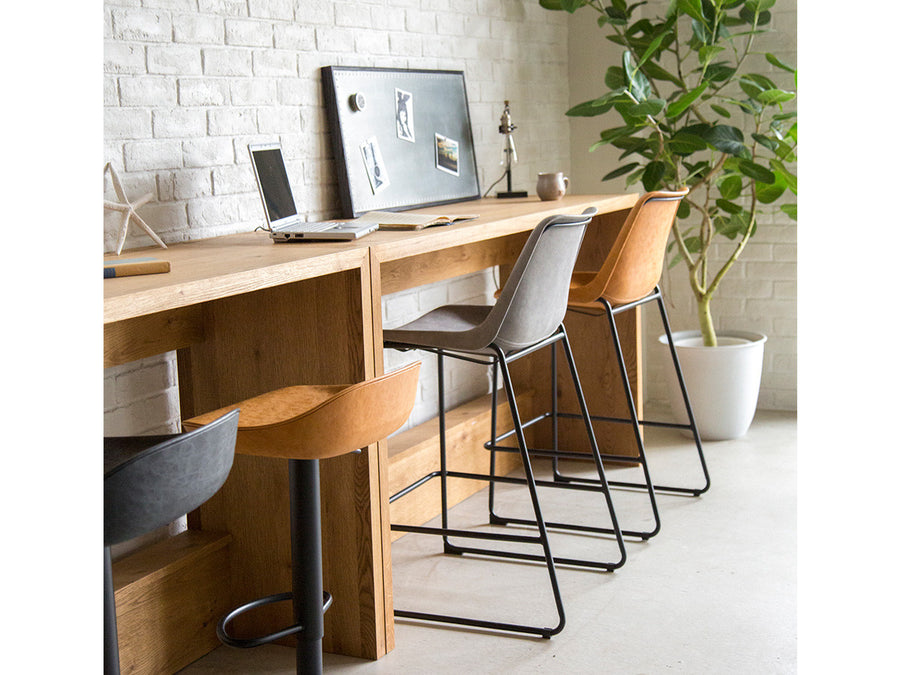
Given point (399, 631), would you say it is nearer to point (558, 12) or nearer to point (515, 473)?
point (515, 473)

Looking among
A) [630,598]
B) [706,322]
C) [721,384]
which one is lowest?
[630,598]

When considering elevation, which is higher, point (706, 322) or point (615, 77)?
point (615, 77)

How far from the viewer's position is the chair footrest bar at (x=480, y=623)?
2.52 meters

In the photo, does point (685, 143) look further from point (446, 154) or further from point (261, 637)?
point (261, 637)

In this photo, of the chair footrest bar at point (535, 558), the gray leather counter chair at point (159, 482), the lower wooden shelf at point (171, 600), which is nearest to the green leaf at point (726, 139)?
the chair footrest bar at point (535, 558)

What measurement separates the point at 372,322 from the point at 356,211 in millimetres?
961

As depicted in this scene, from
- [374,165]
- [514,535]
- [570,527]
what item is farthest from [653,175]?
[514,535]

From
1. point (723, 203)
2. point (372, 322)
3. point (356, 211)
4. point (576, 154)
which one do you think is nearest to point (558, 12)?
point (576, 154)

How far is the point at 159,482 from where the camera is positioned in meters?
1.41

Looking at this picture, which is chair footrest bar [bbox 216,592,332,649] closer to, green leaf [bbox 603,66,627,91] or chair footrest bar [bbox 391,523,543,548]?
chair footrest bar [bbox 391,523,543,548]

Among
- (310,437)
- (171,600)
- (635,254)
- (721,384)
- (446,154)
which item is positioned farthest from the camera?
(721,384)

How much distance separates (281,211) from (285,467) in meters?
0.68
